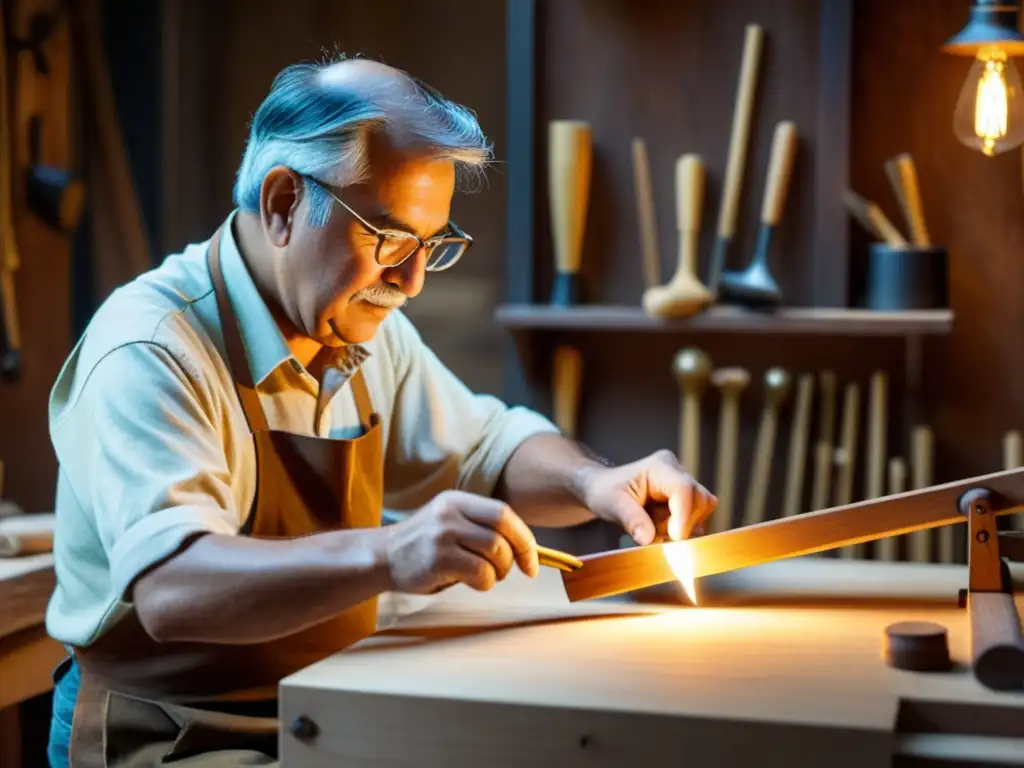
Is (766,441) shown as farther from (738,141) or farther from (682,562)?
(682,562)

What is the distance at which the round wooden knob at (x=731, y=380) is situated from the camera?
11.5 ft

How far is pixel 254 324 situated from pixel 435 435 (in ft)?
1.65

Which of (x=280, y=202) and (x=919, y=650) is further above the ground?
(x=280, y=202)

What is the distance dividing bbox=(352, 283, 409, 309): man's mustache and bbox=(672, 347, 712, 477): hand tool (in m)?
1.56

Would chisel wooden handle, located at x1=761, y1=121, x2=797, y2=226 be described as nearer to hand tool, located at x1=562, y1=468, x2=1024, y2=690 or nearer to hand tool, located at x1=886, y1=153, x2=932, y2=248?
hand tool, located at x1=886, y1=153, x2=932, y2=248

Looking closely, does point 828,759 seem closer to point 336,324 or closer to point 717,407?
point 336,324

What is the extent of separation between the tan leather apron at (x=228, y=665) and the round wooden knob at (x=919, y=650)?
86 cm

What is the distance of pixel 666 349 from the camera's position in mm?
3635

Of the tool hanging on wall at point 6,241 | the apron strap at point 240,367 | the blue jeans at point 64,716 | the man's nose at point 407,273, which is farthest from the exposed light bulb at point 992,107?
the tool hanging on wall at point 6,241

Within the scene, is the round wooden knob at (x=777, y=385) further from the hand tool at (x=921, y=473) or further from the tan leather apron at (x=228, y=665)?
the tan leather apron at (x=228, y=665)

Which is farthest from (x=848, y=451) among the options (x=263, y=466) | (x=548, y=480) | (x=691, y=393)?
(x=263, y=466)

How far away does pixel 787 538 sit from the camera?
6.30 feet

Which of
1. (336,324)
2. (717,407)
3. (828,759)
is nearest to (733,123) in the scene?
(717,407)

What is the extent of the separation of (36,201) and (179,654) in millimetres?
2102
